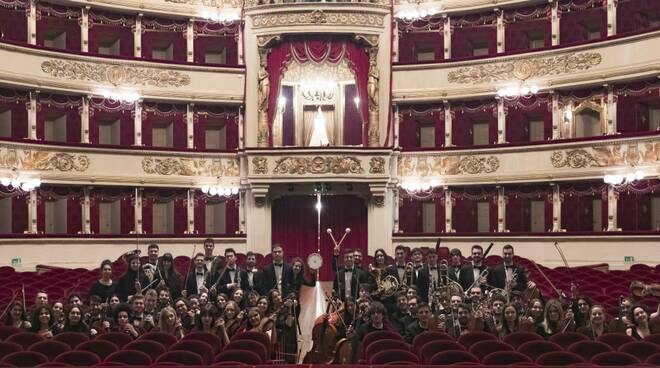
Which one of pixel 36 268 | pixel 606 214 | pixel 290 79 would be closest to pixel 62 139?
pixel 36 268

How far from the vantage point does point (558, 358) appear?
24.4ft

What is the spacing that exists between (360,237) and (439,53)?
491cm

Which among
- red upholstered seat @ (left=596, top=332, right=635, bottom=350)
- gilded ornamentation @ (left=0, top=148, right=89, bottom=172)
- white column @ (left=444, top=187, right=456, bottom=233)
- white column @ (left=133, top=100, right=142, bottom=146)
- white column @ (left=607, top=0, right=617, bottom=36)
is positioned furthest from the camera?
white column @ (left=133, top=100, right=142, bottom=146)

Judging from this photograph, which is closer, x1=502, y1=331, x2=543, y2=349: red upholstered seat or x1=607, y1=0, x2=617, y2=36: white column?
x1=502, y1=331, x2=543, y2=349: red upholstered seat

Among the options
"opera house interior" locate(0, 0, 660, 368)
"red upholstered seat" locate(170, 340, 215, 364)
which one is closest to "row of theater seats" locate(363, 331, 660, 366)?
"red upholstered seat" locate(170, 340, 215, 364)

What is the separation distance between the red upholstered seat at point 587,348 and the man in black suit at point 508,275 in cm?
335

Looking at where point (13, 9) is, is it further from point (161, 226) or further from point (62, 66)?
point (161, 226)

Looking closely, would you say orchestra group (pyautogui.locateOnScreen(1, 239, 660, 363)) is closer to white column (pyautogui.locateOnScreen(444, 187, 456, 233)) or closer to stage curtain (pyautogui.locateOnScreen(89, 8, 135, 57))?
white column (pyautogui.locateOnScreen(444, 187, 456, 233))

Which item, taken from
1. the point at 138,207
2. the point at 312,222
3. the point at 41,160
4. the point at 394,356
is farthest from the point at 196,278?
the point at 312,222

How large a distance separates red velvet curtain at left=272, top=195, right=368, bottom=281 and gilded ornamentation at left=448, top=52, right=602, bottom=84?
12.4 feet

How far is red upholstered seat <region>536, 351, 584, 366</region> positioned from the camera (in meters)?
7.39

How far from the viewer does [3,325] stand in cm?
898

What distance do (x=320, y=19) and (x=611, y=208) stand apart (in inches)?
297

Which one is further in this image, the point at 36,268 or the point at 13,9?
the point at 13,9
